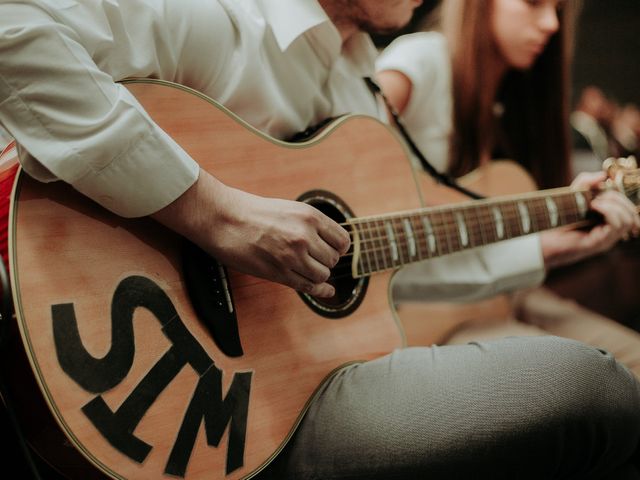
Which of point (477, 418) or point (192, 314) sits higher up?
point (192, 314)

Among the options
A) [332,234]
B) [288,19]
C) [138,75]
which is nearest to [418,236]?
[332,234]

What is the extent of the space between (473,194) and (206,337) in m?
0.84

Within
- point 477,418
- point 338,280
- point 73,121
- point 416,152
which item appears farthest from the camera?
point 416,152

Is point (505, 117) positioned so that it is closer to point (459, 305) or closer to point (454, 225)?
point (459, 305)

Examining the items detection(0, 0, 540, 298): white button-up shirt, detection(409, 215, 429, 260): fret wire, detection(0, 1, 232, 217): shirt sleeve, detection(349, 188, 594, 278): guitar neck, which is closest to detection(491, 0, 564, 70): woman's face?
detection(349, 188, 594, 278): guitar neck

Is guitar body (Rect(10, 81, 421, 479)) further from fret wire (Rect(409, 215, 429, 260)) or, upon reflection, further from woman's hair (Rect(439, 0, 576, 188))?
woman's hair (Rect(439, 0, 576, 188))

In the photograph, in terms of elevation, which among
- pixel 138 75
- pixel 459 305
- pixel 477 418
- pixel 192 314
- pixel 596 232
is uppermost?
pixel 138 75

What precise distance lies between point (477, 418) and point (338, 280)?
0.93 ft

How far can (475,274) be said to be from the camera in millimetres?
1386

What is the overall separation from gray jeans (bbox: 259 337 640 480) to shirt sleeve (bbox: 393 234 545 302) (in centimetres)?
48

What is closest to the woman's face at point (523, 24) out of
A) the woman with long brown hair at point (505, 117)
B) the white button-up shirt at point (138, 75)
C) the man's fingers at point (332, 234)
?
the woman with long brown hair at point (505, 117)

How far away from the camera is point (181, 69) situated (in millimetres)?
863

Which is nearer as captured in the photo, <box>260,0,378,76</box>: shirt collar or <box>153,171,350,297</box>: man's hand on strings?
<box>153,171,350,297</box>: man's hand on strings

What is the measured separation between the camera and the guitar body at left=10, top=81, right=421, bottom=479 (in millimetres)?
614
